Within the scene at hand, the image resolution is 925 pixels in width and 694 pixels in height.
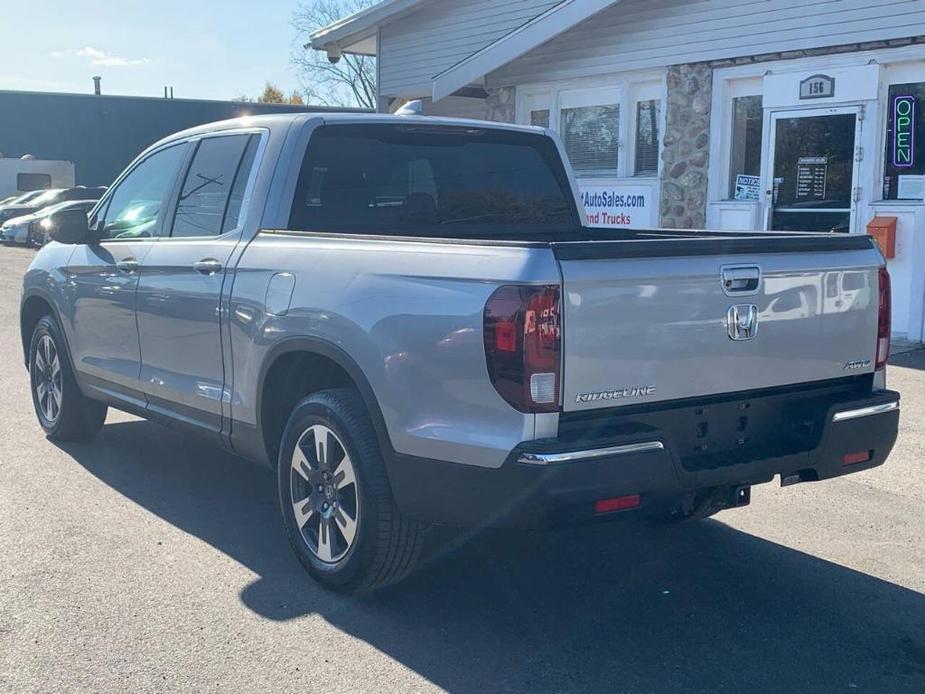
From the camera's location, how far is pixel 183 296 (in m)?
5.39

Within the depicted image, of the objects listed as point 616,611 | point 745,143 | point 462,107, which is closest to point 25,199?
point 462,107

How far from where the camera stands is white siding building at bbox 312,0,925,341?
36.4 ft

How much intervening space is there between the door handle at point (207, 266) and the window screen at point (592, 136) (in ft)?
33.2

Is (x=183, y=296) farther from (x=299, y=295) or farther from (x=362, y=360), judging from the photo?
(x=362, y=360)

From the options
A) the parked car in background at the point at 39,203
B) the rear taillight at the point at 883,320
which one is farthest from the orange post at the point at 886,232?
the parked car in background at the point at 39,203

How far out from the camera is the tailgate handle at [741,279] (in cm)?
405

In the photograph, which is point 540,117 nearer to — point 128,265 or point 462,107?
point 462,107

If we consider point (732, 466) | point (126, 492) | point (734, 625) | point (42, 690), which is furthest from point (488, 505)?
point (126, 492)

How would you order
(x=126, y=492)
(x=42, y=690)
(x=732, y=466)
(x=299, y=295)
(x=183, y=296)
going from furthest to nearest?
(x=126, y=492)
(x=183, y=296)
(x=299, y=295)
(x=732, y=466)
(x=42, y=690)

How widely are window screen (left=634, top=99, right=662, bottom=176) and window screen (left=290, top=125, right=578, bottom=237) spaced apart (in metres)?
A: 8.51

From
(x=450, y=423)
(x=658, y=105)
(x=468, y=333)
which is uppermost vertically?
(x=658, y=105)

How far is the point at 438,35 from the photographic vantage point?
56.4 ft

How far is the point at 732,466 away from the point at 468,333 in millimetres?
1132

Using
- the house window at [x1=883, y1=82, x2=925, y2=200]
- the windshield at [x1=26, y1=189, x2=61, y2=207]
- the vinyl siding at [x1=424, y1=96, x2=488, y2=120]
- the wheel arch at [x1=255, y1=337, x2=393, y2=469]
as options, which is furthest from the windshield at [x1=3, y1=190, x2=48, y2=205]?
the wheel arch at [x1=255, y1=337, x2=393, y2=469]
